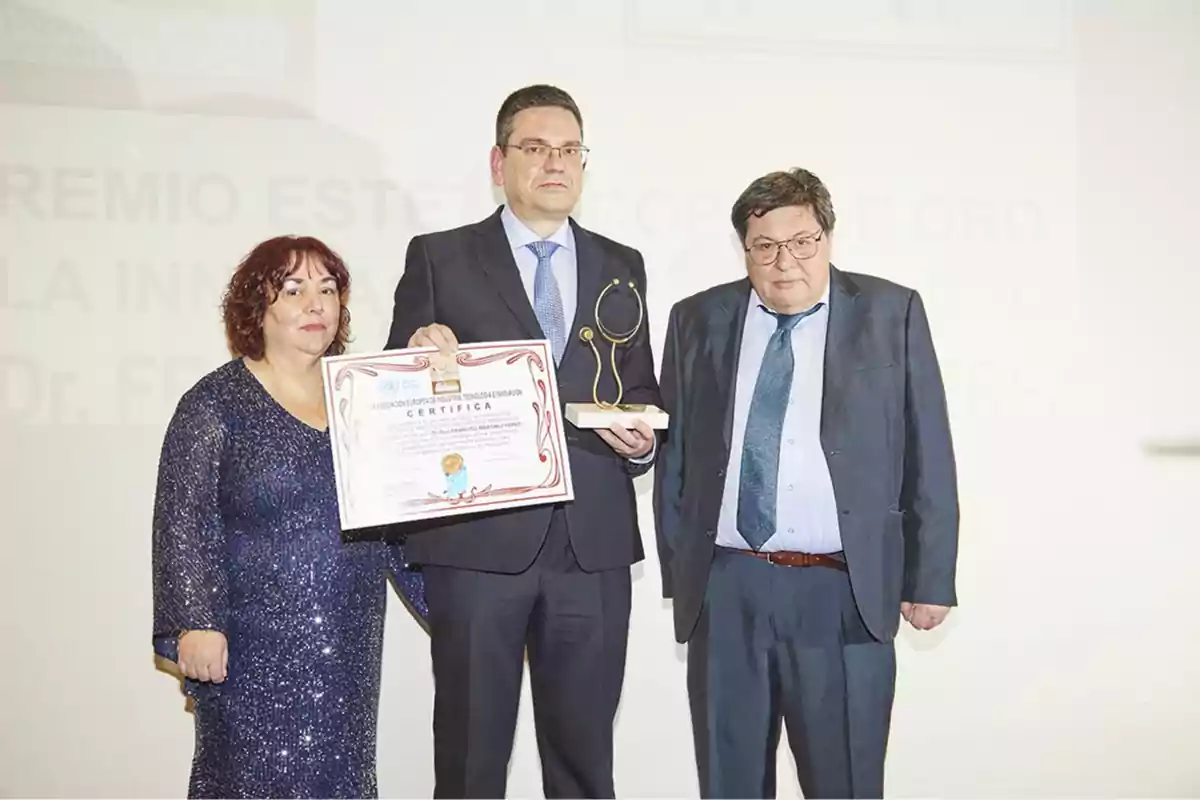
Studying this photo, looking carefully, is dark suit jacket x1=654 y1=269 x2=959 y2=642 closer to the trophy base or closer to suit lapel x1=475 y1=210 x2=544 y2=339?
the trophy base

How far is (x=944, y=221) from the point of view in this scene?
9.84 feet

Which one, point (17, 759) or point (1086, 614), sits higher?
point (1086, 614)

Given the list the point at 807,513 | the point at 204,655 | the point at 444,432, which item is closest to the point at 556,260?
the point at 444,432

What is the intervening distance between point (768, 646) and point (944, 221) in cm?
153

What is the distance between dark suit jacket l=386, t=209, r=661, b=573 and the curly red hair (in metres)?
0.20

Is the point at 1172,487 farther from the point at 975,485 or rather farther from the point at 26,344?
the point at 26,344

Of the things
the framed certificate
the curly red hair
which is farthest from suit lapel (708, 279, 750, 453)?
the curly red hair

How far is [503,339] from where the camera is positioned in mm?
2100

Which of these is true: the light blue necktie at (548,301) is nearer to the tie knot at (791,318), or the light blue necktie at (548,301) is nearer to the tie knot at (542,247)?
the tie knot at (542,247)

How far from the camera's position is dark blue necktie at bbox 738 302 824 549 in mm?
2090

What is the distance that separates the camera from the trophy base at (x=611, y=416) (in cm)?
198

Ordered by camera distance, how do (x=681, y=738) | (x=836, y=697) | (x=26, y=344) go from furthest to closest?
(x=681, y=738) → (x=26, y=344) → (x=836, y=697)

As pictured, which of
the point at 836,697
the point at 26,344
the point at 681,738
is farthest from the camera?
the point at 681,738

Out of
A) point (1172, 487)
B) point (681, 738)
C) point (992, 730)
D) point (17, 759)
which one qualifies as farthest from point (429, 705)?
point (1172, 487)
